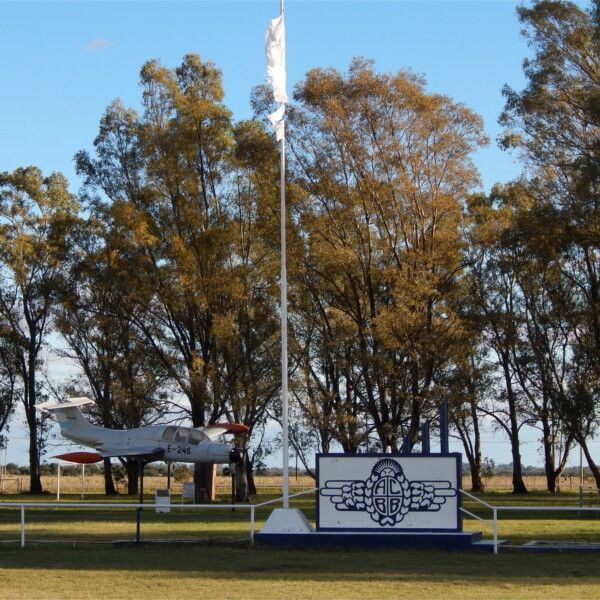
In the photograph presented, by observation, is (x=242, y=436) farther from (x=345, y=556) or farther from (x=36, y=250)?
(x=345, y=556)

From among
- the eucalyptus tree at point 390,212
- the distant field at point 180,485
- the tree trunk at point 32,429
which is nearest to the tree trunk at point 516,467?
the distant field at point 180,485

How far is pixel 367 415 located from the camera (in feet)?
179

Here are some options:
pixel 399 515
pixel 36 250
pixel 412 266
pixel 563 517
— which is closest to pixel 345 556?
pixel 399 515

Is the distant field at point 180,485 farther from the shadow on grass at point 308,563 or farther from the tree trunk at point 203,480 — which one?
the shadow on grass at point 308,563

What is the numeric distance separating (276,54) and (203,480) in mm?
33047

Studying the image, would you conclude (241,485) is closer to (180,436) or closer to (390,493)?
(180,436)

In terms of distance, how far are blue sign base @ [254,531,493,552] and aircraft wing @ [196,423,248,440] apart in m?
27.2

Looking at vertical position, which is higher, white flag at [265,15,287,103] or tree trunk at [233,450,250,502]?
white flag at [265,15,287,103]

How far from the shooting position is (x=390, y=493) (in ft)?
79.4

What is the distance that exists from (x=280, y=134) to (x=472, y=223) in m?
35.2

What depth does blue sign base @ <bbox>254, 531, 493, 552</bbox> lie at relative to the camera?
921 inches

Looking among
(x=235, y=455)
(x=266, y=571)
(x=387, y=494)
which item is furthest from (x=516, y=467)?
(x=266, y=571)

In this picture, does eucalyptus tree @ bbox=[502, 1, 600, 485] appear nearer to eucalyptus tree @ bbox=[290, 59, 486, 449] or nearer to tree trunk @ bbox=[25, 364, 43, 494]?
eucalyptus tree @ bbox=[290, 59, 486, 449]

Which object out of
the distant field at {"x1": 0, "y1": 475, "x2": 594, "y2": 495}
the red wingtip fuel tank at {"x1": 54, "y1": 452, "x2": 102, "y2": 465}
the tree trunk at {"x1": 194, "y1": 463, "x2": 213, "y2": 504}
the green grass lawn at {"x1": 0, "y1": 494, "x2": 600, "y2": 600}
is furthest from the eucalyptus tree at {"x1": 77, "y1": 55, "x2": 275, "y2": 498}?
the green grass lawn at {"x1": 0, "y1": 494, "x2": 600, "y2": 600}
